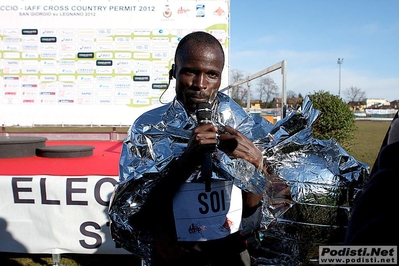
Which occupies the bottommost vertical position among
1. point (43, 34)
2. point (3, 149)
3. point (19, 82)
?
point (3, 149)

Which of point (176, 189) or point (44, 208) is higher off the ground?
point (176, 189)

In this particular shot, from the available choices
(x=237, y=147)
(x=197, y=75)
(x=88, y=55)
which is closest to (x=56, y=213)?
(x=197, y=75)

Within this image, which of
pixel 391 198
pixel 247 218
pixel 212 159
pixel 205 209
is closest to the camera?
pixel 391 198

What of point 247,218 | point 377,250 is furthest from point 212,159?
point 377,250

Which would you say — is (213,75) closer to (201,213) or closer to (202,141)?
(202,141)

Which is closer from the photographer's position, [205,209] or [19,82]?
[205,209]

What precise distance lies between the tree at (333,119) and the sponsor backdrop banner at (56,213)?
103 inches

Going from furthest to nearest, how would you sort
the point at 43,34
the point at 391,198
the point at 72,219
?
the point at 43,34
the point at 72,219
the point at 391,198

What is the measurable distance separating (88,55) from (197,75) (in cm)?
725

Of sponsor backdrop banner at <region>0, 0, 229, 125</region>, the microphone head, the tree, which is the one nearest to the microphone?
the microphone head

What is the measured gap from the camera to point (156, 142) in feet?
4.68

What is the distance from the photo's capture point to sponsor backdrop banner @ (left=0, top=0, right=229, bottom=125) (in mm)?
8070

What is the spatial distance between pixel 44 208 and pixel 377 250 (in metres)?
3.46

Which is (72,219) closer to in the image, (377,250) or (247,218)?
(247,218)
